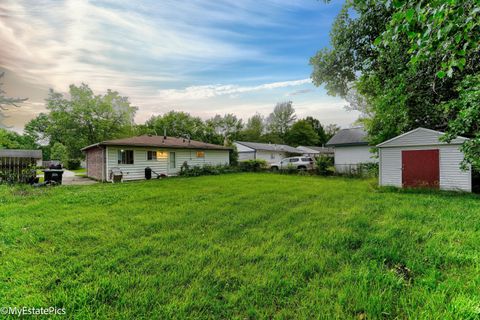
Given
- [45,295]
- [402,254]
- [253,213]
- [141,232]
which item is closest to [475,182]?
[402,254]

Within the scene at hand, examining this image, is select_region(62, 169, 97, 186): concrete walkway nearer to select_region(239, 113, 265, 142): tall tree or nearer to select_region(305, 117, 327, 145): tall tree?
select_region(239, 113, 265, 142): tall tree

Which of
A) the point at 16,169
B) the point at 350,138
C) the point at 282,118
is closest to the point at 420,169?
the point at 350,138

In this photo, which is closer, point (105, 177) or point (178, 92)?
point (105, 177)

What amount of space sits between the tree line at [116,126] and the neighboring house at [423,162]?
16.2m

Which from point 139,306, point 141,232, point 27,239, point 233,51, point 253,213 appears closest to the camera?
point 139,306

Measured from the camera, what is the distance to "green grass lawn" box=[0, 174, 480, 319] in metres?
2.06

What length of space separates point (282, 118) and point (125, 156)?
4067 centimetres

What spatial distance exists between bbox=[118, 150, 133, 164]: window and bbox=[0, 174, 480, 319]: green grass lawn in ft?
26.3

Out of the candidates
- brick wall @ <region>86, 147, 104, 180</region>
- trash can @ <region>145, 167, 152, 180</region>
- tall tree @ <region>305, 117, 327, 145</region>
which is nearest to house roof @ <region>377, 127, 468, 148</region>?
trash can @ <region>145, 167, 152, 180</region>

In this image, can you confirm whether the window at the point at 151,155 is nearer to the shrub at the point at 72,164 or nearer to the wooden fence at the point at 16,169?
the wooden fence at the point at 16,169

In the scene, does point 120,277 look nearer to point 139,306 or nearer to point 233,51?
point 139,306

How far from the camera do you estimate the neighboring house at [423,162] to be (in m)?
8.27

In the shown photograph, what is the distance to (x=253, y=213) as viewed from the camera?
210 inches

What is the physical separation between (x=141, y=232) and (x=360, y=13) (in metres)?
14.5
